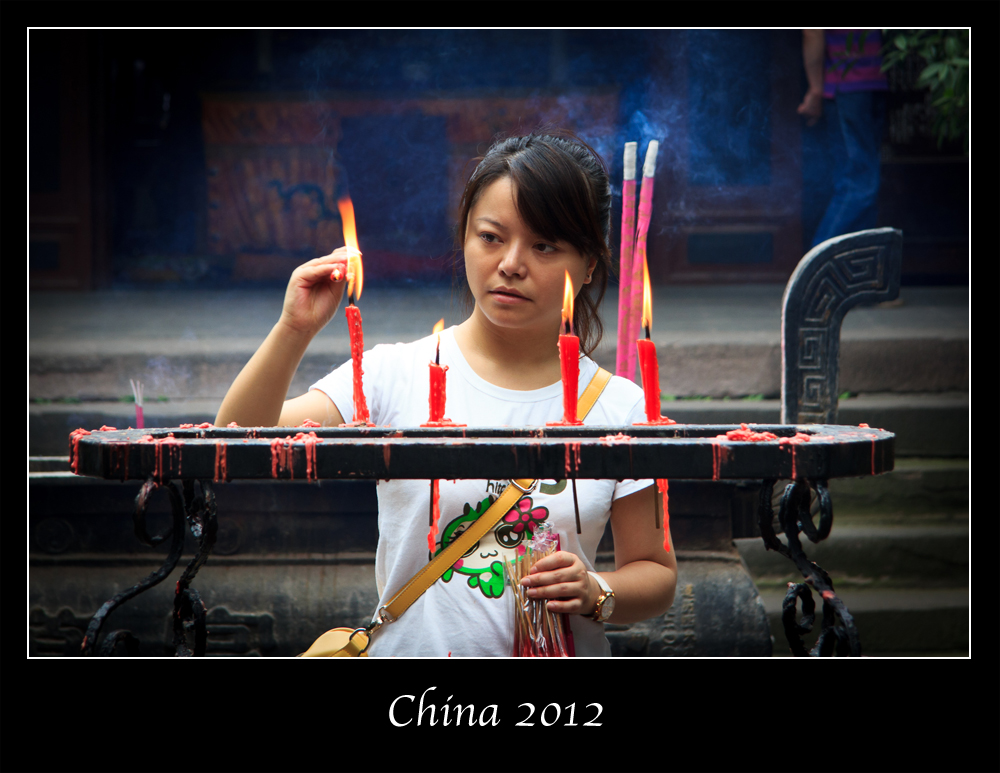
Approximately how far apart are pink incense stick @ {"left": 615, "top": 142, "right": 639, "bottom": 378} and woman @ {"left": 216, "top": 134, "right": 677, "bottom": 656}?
591 mm

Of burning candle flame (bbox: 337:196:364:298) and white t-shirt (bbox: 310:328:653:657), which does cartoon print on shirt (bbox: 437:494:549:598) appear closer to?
white t-shirt (bbox: 310:328:653:657)

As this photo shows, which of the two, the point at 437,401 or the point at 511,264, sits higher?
the point at 511,264

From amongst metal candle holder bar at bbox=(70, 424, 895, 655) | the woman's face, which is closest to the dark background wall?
the woman's face

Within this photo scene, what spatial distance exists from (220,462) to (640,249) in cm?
123

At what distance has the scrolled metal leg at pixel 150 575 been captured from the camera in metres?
1.19

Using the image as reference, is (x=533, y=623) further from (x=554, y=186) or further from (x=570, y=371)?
(x=554, y=186)

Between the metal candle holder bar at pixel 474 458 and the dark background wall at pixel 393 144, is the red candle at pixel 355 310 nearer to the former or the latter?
the metal candle holder bar at pixel 474 458

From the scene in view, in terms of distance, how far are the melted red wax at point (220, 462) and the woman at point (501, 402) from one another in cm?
20

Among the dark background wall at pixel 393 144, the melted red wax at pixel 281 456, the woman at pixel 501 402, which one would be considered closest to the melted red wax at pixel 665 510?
the woman at pixel 501 402

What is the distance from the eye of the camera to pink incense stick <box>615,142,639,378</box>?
214 cm

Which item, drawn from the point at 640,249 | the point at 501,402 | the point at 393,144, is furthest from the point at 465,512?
the point at 393,144

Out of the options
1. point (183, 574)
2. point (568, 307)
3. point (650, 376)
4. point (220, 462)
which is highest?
point (568, 307)

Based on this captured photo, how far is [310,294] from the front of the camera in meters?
1.37

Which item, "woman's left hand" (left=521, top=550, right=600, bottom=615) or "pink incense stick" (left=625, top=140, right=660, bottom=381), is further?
"pink incense stick" (left=625, top=140, right=660, bottom=381)
